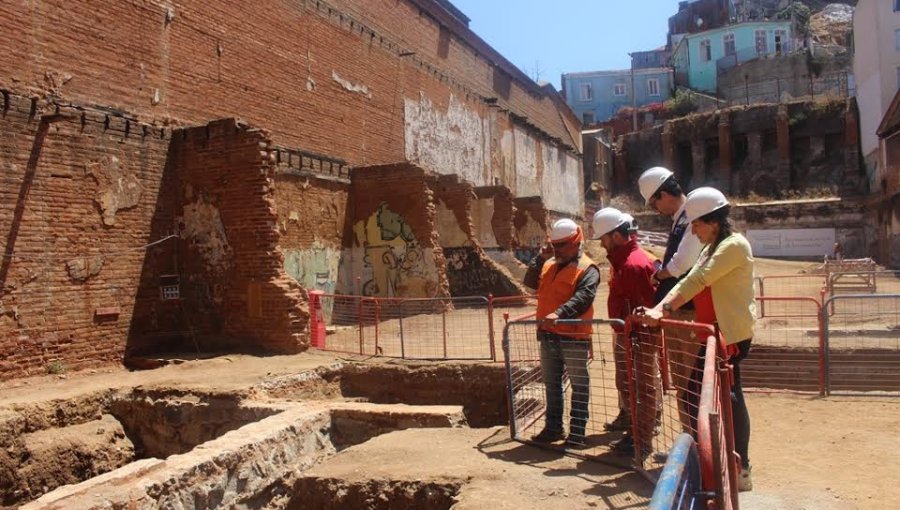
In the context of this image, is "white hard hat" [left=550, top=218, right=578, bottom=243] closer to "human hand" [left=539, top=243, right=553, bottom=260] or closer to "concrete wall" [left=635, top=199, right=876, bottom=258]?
"human hand" [left=539, top=243, right=553, bottom=260]

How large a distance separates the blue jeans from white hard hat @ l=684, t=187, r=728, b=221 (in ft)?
4.85

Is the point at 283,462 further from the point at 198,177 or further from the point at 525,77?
the point at 525,77

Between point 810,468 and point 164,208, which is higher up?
point 164,208

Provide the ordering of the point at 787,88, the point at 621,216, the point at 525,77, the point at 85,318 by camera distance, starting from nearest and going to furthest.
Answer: the point at 621,216
the point at 85,318
the point at 525,77
the point at 787,88

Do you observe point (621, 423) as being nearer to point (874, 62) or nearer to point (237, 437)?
point (237, 437)

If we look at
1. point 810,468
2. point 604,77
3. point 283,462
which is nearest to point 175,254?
point 283,462

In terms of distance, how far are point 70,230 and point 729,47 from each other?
6235cm

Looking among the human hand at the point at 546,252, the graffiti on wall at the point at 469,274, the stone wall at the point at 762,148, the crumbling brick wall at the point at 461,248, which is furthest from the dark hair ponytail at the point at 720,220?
the stone wall at the point at 762,148

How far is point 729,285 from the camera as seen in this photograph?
4551 millimetres

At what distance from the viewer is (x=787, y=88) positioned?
54.7m

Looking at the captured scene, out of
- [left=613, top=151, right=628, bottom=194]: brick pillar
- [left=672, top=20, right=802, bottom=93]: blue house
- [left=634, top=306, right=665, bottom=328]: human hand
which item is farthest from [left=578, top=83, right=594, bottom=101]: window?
[left=634, top=306, right=665, bottom=328]: human hand

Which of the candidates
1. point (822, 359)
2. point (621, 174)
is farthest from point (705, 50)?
point (822, 359)

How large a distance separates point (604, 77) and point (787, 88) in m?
16.5

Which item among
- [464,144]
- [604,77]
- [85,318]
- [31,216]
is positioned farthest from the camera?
[604,77]
